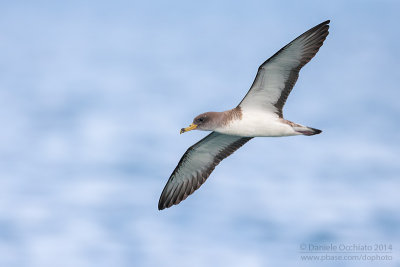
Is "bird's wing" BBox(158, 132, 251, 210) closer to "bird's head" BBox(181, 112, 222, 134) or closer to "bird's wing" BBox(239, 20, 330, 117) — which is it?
"bird's head" BBox(181, 112, 222, 134)

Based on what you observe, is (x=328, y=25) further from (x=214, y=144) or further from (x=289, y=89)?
(x=214, y=144)

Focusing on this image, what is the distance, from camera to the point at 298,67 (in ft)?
60.9

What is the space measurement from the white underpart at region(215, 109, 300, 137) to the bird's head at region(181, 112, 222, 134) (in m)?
0.23

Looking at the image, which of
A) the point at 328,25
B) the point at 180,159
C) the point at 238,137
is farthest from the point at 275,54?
the point at 180,159

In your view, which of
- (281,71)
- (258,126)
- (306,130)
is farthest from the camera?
(258,126)

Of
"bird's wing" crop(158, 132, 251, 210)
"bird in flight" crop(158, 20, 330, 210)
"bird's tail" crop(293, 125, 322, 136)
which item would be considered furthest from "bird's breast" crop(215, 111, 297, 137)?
"bird's wing" crop(158, 132, 251, 210)

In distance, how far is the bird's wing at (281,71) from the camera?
18.2 metres

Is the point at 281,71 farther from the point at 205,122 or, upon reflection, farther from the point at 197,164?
the point at 197,164

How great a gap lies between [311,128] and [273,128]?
110cm

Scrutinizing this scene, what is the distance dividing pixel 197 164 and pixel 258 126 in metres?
3.14

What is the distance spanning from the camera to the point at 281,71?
18.5m

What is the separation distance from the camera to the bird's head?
19.2m

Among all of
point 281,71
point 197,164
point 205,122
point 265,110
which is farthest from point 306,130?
point 197,164

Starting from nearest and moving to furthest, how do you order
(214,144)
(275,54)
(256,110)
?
(275,54), (256,110), (214,144)
